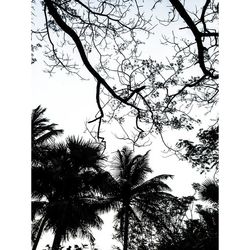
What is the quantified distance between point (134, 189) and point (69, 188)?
14.9 ft

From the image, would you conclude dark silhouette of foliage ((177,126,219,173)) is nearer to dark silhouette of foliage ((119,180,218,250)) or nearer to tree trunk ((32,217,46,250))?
dark silhouette of foliage ((119,180,218,250))

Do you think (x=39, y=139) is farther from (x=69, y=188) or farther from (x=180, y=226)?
(x=180, y=226)

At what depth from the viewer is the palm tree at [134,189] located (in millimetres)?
→ 17031

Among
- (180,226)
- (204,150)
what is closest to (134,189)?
(180,226)

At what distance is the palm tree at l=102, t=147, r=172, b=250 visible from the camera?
17.0 m

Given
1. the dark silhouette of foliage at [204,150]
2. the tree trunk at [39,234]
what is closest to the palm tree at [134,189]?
the tree trunk at [39,234]

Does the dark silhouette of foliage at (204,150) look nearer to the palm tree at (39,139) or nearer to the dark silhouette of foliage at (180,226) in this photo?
the dark silhouette of foliage at (180,226)

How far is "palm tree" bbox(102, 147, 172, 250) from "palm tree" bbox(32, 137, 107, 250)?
7.67 ft

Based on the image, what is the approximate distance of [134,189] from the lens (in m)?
17.6

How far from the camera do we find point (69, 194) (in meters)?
14.1
